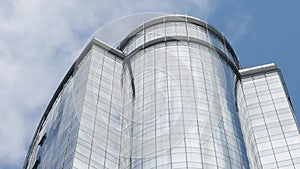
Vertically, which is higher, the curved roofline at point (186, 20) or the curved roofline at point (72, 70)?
the curved roofline at point (186, 20)

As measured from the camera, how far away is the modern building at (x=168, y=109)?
7488 centimetres

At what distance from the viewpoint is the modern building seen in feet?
246

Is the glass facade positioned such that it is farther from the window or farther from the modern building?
the window

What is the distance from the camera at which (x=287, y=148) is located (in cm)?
8481

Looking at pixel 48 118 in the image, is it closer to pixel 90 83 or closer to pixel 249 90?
pixel 90 83

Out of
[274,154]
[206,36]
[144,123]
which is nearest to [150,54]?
[206,36]

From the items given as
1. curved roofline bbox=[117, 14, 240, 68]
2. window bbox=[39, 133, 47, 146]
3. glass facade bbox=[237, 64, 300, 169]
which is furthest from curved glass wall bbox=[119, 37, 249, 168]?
window bbox=[39, 133, 47, 146]

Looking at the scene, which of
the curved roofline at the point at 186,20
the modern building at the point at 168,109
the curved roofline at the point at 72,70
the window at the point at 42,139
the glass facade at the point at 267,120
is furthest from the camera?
the curved roofline at the point at 186,20

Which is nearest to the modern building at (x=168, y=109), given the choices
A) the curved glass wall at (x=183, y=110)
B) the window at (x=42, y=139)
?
the window at (x=42, y=139)

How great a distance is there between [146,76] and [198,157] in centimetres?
2401

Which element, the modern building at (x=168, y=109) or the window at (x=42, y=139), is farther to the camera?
the window at (x=42, y=139)

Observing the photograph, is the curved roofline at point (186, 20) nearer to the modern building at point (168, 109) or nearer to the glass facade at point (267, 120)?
the modern building at point (168, 109)

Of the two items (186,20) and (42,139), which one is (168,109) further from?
(186,20)

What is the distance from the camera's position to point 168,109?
81938 millimetres
